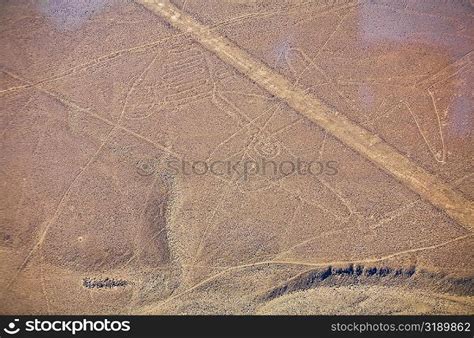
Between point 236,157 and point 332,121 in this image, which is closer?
point 236,157

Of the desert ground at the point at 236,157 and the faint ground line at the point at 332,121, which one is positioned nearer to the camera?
the desert ground at the point at 236,157

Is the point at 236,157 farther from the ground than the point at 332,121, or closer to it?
closer to it

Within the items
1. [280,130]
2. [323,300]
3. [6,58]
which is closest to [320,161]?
[280,130]

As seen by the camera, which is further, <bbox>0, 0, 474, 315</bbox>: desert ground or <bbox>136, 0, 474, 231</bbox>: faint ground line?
<bbox>136, 0, 474, 231</bbox>: faint ground line
